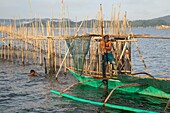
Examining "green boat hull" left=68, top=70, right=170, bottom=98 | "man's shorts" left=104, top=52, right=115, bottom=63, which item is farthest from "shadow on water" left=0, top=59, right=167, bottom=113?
"man's shorts" left=104, top=52, right=115, bottom=63

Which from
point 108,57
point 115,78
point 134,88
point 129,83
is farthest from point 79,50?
point 134,88

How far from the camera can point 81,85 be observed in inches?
683

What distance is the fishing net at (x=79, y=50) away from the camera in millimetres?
15210

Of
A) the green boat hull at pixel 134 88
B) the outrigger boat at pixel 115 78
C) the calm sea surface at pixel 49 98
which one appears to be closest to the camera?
the calm sea surface at pixel 49 98

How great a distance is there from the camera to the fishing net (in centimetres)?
1521

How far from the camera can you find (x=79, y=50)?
15.8 meters

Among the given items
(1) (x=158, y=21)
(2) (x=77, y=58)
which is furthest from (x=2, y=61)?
(1) (x=158, y=21)

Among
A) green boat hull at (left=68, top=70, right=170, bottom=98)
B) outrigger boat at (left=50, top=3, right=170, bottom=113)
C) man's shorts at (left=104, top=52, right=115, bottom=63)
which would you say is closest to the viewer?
outrigger boat at (left=50, top=3, right=170, bottom=113)

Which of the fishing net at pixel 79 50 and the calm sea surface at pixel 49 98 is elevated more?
the fishing net at pixel 79 50

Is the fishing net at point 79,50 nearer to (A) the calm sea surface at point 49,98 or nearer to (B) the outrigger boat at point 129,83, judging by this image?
(B) the outrigger boat at point 129,83

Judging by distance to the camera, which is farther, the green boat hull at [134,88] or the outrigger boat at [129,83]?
the green boat hull at [134,88]

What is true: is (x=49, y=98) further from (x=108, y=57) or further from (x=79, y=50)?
(x=108, y=57)

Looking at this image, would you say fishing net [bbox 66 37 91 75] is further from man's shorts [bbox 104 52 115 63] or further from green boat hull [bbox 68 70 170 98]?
man's shorts [bbox 104 52 115 63]

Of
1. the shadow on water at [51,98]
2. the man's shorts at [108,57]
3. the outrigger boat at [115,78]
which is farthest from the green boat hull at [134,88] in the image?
the man's shorts at [108,57]
